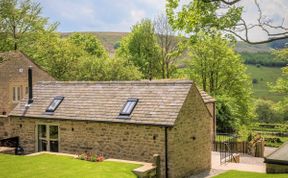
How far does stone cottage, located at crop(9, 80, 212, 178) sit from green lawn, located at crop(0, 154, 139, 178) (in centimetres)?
194

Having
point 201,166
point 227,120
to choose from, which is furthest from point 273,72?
point 201,166

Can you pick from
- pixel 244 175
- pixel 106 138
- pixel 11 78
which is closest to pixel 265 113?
pixel 11 78

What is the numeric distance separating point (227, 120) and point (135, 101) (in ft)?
75.2

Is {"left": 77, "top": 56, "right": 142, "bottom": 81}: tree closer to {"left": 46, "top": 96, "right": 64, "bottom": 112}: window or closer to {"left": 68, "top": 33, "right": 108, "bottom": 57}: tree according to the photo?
{"left": 46, "top": 96, "right": 64, "bottom": 112}: window

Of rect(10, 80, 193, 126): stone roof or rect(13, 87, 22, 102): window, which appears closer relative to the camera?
rect(10, 80, 193, 126): stone roof

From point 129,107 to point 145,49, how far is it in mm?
34710

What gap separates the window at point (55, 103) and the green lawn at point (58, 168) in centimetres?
407

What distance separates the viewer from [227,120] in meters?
42.2

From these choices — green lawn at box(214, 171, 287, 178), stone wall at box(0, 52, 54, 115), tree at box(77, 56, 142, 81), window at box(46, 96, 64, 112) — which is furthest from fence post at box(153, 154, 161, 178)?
tree at box(77, 56, 142, 81)

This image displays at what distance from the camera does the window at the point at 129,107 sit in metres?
21.1

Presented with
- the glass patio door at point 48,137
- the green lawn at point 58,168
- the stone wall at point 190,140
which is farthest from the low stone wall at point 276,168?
the glass patio door at point 48,137

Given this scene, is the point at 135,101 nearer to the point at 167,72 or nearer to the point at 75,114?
the point at 75,114

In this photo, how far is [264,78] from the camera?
12269 cm

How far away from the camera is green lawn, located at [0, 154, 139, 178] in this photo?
54.9ft
